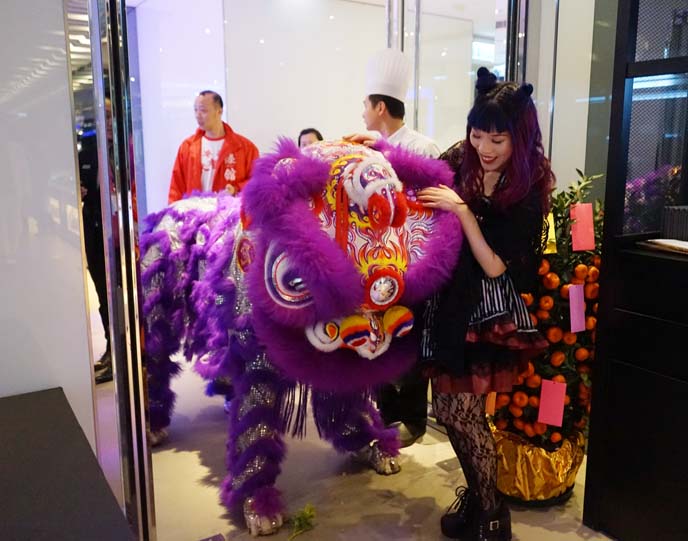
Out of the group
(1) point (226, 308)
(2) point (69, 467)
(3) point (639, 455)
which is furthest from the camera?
(1) point (226, 308)

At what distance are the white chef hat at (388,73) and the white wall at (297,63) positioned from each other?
1.93 m

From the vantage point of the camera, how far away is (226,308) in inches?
82.2

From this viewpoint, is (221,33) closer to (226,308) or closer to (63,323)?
(226,308)

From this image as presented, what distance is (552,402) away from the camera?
215 cm

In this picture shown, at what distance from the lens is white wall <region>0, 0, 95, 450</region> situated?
1282mm

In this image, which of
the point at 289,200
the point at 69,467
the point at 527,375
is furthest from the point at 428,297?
the point at 69,467

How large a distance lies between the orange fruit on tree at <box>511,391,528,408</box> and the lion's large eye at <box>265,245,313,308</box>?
3.35 feet

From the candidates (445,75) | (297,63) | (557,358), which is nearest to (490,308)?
(557,358)

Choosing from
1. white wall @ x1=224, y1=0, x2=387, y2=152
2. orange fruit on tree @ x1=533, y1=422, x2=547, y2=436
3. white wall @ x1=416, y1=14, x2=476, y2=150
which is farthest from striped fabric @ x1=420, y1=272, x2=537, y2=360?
white wall @ x1=224, y1=0, x2=387, y2=152

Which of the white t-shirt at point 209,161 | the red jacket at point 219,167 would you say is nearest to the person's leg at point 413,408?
the red jacket at point 219,167

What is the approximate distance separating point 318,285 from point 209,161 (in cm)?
236

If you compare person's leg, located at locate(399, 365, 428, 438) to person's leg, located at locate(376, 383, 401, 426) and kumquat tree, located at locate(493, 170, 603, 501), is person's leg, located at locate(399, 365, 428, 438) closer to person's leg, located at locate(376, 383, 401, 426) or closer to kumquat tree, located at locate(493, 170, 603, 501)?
person's leg, located at locate(376, 383, 401, 426)

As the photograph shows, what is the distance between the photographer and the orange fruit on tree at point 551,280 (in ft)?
7.06

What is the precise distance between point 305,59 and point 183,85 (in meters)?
0.89
